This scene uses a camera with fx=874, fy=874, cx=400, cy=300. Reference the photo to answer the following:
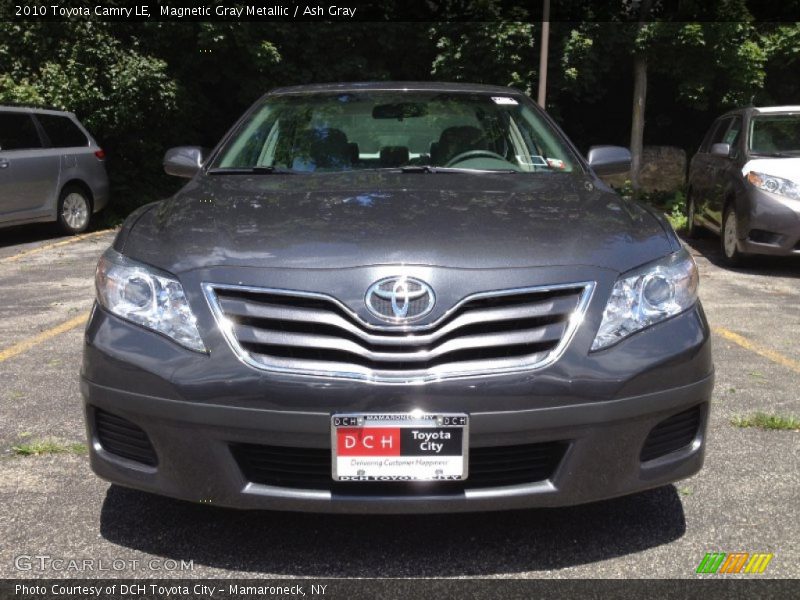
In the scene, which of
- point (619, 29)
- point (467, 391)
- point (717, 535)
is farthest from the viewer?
point (619, 29)

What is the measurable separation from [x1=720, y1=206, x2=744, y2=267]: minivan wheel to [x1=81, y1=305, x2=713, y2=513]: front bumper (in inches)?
238

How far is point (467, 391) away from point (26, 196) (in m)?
8.82

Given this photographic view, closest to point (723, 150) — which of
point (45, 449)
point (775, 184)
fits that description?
point (775, 184)

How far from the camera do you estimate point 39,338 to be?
534 centimetres

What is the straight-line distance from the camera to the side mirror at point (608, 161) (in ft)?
12.8

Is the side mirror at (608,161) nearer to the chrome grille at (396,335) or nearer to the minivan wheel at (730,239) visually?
the chrome grille at (396,335)

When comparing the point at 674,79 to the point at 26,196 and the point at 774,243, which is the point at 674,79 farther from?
the point at 26,196

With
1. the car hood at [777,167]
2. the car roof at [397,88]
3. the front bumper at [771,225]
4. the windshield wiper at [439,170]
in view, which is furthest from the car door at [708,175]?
the windshield wiper at [439,170]

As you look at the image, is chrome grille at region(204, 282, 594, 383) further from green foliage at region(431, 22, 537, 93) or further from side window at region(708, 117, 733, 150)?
green foliage at region(431, 22, 537, 93)

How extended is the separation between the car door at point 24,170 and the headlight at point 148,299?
764cm

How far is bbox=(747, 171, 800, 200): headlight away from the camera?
757 cm

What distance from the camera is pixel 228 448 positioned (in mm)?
2330

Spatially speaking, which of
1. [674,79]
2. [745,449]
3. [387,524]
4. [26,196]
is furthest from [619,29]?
[387,524]

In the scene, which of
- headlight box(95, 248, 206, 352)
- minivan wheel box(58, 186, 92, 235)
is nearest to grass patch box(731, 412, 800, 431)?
headlight box(95, 248, 206, 352)
